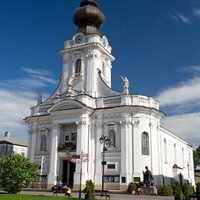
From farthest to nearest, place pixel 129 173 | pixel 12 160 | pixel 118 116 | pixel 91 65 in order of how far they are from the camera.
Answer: pixel 91 65 → pixel 118 116 → pixel 129 173 → pixel 12 160

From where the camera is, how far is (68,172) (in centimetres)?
3978

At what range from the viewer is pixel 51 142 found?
1603 inches

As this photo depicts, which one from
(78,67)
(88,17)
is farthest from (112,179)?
(88,17)

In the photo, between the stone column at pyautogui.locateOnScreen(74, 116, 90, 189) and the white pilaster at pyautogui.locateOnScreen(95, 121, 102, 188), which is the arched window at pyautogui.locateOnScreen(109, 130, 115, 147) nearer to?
the white pilaster at pyautogui.locateOnScreen(95, 121, 102, 188)

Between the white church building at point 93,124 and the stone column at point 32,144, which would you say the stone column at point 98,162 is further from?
the stone column at point 32,144

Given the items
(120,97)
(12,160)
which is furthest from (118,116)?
(12,160)

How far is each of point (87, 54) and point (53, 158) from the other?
1490 centimetres

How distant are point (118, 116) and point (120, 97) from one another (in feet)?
7.83

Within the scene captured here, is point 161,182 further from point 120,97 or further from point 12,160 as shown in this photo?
point 12,160

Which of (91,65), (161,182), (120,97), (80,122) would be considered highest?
(91,65)

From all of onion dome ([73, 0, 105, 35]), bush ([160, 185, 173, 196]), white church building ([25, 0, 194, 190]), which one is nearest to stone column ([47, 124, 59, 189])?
white church building ([25, 0, 194, 190])

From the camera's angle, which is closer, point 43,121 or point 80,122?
point 80,122

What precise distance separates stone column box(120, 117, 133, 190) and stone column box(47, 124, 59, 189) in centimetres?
859

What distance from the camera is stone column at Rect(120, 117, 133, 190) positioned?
35.8m
